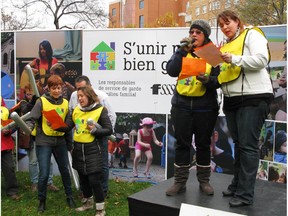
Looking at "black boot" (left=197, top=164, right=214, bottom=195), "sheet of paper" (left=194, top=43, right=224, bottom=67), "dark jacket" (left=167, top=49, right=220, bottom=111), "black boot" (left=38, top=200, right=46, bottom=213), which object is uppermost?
"sheet of paper" (left=194, top=43, right=224, bottom=67)

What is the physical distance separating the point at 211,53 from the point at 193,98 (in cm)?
42

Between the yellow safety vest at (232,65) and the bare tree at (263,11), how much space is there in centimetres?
1392

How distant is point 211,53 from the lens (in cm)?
228

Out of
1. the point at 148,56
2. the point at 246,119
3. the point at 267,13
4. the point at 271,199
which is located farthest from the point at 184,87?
the point at 267,13

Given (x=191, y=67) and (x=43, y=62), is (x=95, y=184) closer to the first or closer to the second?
(x=191, y=67)

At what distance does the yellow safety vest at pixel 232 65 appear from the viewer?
91.8 inches

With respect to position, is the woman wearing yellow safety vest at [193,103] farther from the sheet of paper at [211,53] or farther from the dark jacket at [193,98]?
the sheet of paper at [211,53]

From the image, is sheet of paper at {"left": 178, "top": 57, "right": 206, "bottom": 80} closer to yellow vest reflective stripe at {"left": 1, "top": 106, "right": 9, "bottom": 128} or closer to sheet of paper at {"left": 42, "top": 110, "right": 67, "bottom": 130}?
sheet of paper at {"left": 42, "top": 110, "right": 67, "bottom": 130}

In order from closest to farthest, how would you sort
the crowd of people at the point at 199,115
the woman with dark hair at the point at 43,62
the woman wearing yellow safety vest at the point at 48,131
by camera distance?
1. the crowd of people at the point at 199,115
2. the woman wearing yellow safety vest at the point at 48,131
3. the woman with dark hair at the point at 43,62

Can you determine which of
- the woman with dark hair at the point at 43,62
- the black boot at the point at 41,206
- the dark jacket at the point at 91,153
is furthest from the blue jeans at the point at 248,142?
the woman with dark hair at the point at 43,62

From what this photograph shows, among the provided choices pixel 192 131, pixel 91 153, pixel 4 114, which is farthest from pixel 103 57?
pixel 192 131

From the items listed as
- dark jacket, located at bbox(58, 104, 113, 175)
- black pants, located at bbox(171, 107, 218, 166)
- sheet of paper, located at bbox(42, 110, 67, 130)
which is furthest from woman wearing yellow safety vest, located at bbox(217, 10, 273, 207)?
sheet of paper, located at bbox(42, 110, 67, 130)

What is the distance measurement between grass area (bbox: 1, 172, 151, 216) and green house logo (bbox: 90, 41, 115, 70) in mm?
1665

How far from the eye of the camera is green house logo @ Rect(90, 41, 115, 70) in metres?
5.09
